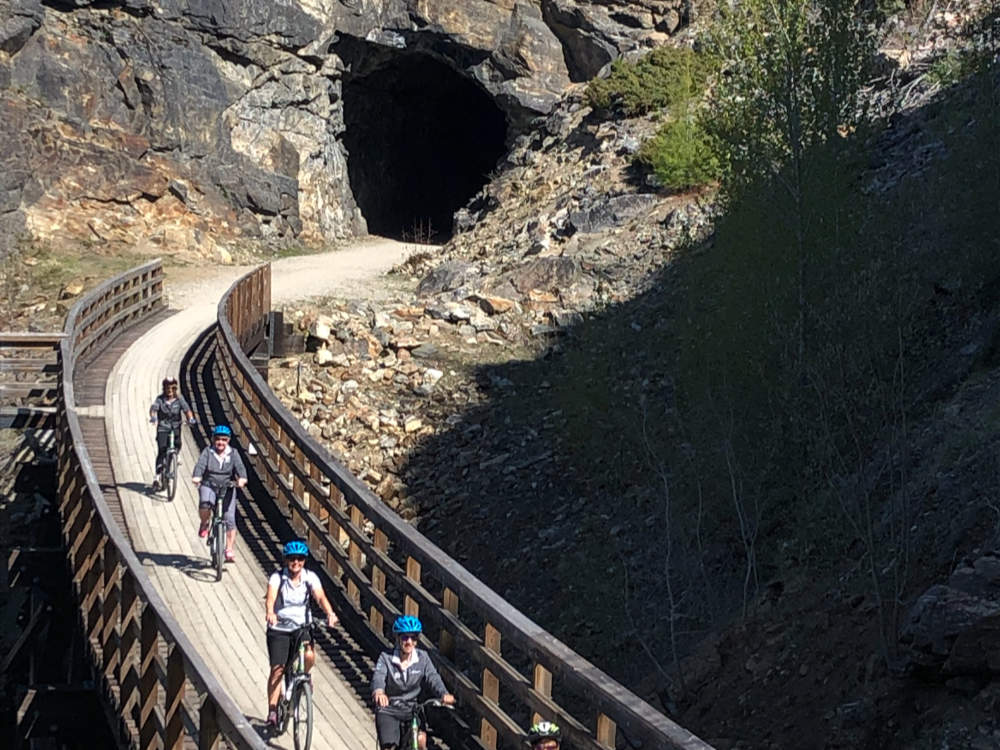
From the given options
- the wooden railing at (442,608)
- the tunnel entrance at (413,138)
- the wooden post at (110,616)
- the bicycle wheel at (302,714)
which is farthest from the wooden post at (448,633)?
the tunnel entrance at (413,138)

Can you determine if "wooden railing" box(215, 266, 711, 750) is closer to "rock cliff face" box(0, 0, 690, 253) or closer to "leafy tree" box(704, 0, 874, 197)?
"leafy tree" box(704, 0, 874, 197)

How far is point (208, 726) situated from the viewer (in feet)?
25.7

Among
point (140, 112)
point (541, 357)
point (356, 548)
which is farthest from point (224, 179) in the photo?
point (356, 548)

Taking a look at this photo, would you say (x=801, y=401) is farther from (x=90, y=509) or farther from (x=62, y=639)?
(x=62, y=639)

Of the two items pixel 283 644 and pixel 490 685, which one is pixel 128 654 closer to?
pixel 283 644

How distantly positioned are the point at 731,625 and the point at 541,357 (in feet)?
45.4

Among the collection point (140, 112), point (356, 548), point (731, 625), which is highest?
point (140, 112)

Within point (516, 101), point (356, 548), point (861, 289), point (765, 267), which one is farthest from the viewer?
point (516, 101)

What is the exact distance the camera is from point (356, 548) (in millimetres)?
12156

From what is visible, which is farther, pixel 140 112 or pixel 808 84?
pixel 140 112

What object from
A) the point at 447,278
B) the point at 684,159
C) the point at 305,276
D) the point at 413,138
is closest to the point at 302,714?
the point at 447,278

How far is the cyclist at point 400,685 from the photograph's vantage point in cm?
859

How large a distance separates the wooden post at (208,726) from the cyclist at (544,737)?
1.94 metres

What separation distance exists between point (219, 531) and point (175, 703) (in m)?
4.42
